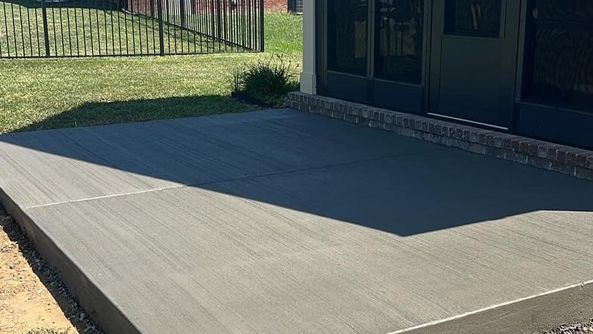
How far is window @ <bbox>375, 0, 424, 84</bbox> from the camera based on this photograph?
7527mm

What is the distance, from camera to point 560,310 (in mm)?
3648

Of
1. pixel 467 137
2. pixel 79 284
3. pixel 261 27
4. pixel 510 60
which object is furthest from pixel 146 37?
pixel 79 284

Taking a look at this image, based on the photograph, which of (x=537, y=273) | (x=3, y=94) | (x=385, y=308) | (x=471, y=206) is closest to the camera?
(x=385, y=308)

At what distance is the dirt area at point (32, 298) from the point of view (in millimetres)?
3816

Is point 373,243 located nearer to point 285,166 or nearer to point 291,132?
point 285,166

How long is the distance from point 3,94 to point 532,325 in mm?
8849

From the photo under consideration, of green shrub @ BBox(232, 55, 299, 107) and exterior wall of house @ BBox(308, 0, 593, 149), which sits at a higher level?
exterior wall of house @ BBox(308, 0, 593, 149)

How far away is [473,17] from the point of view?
6.88 metres

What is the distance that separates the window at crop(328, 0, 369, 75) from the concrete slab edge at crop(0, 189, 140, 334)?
4452 millimetres

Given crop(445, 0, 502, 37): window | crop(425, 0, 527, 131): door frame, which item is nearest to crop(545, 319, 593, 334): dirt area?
crop(425, 0, 527, 131): door frame

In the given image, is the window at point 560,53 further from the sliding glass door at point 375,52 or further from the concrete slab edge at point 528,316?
the concrete slab edge at point 528,316

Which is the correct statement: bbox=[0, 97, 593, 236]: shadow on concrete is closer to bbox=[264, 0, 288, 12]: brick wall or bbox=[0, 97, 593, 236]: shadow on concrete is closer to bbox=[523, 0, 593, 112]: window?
bbox=[523, 0, 593, 112]: window

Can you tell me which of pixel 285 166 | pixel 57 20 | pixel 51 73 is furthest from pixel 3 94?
pixel 57 20

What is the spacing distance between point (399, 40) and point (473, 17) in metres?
1.07
